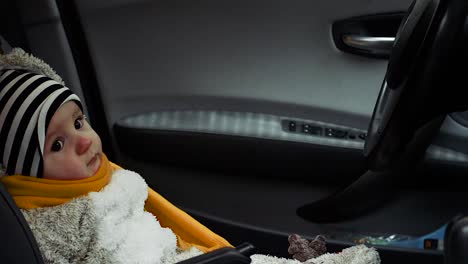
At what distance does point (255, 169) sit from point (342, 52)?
0.33 metres

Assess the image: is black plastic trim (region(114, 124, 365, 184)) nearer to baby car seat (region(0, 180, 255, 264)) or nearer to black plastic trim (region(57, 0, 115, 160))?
black plastic trim (region(57, 0, 115, 160))

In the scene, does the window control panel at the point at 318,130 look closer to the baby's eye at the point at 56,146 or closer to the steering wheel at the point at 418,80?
the steering wheel at the point at 418,80

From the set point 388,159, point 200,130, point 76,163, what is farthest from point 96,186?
point 200,130

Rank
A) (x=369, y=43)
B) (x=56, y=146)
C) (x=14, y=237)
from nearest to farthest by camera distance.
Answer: (x=14, y=237), (x=56, y=146), (x=369, y=43)

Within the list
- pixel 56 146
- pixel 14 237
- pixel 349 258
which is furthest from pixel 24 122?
pixel 349 258

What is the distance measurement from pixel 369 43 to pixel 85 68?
644 millimetres

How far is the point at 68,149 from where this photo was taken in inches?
43.9

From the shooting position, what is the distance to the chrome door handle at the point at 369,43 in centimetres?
171

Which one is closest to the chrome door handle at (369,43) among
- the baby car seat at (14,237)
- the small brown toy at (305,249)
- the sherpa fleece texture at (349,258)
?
the small brown toy at (305,249)

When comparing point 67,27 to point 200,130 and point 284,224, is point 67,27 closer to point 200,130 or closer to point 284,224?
point 200,130

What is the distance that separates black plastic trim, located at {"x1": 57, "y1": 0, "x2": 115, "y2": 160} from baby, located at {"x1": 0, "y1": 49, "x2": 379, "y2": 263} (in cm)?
64

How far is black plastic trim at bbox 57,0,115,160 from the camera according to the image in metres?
1.80

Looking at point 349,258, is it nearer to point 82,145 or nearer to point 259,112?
point 82,145

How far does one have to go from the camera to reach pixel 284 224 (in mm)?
1836
